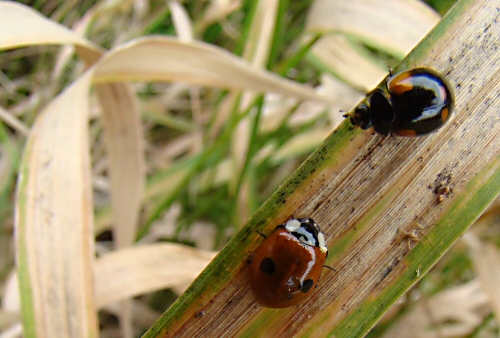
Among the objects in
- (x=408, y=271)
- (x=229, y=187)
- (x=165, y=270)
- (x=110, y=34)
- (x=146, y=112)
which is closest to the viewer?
(x=408, y=271)

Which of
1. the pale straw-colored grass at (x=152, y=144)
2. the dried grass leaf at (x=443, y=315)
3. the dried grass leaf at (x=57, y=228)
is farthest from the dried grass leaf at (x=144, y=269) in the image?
the dried grass leaf at (x=443, y=315)

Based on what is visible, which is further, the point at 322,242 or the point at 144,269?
the point at 144,269

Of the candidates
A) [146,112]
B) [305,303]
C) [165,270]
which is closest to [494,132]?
[305,303]

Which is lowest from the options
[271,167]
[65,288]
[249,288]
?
[65,288]

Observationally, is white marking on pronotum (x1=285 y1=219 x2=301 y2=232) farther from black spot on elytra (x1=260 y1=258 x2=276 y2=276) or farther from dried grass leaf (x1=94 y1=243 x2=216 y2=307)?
dried grass leaf (x1=94 y1=243 x2=216 y2=307)

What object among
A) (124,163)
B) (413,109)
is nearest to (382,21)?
(413,109)

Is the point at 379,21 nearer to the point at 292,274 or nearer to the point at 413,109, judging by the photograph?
the point at 413,109

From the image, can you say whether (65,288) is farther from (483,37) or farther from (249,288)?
(483,37)
